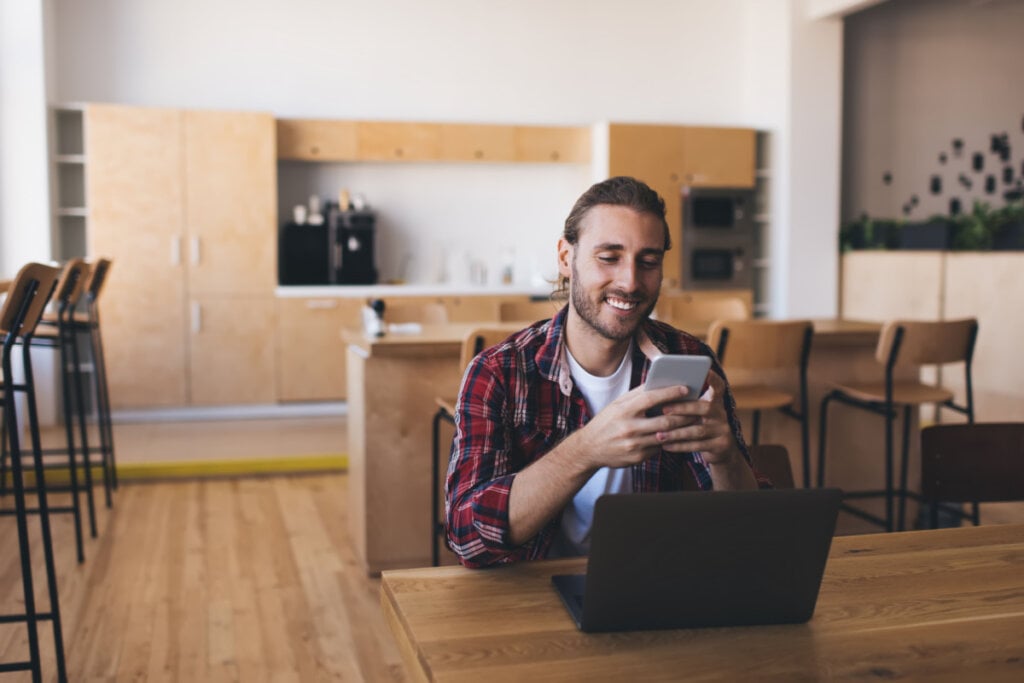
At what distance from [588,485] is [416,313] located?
9.64 feet

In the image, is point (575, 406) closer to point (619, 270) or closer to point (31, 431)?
point (619, 270)

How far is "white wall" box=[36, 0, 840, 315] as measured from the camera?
22.7 feet

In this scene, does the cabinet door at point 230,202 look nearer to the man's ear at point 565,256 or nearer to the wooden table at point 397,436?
the wooden table at point 397,436

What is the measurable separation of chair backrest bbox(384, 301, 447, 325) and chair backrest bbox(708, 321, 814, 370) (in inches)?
50.5

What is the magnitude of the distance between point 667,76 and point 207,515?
490cm

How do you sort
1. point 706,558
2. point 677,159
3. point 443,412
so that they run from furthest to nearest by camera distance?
point 677,159, point 443,412, point 706,558

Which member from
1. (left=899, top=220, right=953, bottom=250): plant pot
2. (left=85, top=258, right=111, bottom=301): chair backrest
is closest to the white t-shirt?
(left=85, top=258, right=111, bottom=301): chair backrest

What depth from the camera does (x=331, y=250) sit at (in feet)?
22.9

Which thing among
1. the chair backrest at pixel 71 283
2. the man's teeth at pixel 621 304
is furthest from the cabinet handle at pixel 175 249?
the man's teeth at pixel 621 304

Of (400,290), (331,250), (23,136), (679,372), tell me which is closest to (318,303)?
(331,250)

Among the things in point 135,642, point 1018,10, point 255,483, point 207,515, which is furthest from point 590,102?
point 135,642

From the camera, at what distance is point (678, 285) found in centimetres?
741

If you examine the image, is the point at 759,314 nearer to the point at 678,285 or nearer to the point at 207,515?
the point at 678,285

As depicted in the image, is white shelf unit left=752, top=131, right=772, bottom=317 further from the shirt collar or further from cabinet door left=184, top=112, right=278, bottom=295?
the shirt collar
